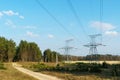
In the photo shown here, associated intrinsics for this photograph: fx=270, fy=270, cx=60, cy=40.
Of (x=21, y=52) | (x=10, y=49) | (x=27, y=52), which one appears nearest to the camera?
(x=10, y=49)

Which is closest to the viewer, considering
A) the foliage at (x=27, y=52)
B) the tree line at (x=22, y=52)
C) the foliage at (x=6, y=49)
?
the foliage at (x=6, y=49)

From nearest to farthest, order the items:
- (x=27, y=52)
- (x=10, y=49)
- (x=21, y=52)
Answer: (x=10, y=49) < (x=21, y=52) < (x=27, y=52)

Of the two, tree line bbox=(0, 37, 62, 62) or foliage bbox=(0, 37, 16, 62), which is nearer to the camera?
foliage bbox=(0, 37, 16, 62)

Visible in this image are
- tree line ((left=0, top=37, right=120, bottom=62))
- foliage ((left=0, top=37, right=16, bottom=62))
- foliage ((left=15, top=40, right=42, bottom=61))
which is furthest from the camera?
foliage ((left=15, top=40, right=42, bottom=61))

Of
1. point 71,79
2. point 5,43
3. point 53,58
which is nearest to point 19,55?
point 5,43

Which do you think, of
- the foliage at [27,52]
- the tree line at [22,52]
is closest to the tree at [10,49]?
the tree line at [22,52]

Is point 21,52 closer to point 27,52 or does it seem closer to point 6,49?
point 27,52

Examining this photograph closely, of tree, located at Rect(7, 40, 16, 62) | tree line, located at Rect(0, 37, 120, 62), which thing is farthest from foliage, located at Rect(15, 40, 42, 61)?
tree, located at Rect(7, 40, 16, 62)

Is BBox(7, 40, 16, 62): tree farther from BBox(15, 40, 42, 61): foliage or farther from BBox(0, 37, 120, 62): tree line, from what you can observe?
BBox(15, 40, 42, 61): foliage

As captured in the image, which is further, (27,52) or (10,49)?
(27,52)

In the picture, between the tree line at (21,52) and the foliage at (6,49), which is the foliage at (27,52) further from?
the foliage at (6,49)

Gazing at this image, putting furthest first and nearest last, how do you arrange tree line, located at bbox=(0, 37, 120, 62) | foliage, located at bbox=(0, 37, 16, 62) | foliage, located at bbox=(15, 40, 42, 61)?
foliage, located at bbox=(15, 40, 42, 61), tree line, located at bbox=(0, 37, 120, 62), foliage, located at bbox=(0, 37, 16, 62)

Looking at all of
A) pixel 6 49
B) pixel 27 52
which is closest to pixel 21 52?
pixel 27 52

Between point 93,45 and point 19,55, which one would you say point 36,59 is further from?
point 93,45
